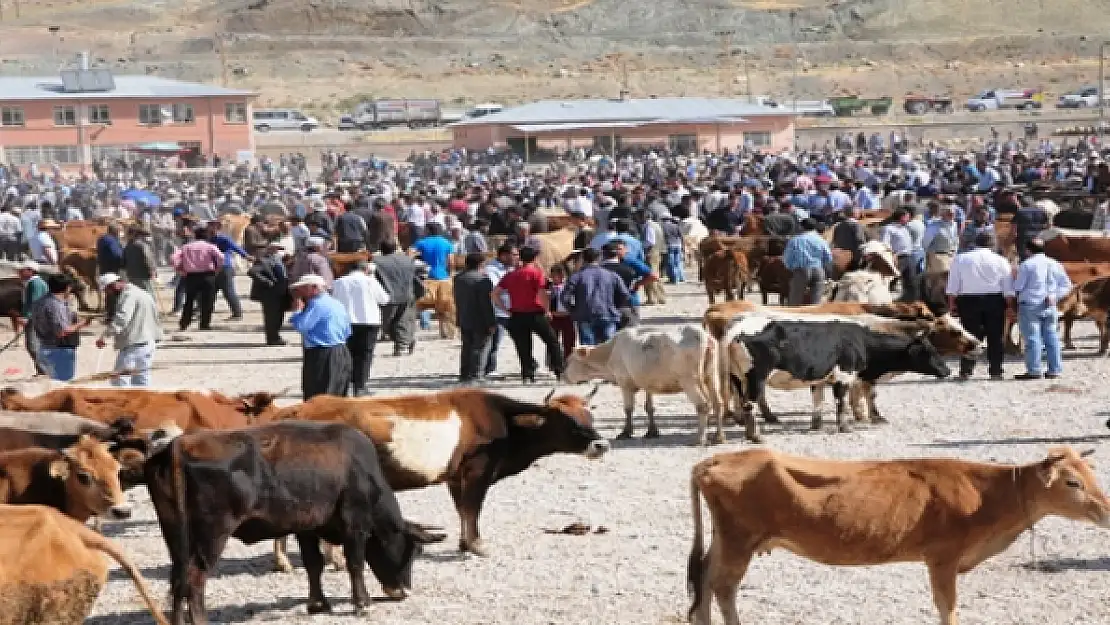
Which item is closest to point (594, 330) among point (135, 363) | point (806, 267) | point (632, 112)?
point (806, 267)

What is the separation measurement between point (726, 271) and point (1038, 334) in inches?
276

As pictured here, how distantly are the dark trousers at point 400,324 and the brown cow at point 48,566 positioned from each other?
41.5 feet

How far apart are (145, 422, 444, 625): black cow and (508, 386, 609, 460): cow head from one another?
1357 mm

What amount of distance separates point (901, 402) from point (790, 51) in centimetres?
11190

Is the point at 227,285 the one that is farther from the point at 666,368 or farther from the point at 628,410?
the point at 666,368

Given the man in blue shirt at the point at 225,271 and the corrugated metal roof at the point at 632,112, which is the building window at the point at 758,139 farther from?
the man in blue shirt at the point at 225,271

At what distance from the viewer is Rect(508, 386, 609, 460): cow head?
11.8 m

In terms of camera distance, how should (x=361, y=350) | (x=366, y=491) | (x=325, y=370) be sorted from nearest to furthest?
(x=366, y=491), (x=325, y=370), (x=361, y=350)

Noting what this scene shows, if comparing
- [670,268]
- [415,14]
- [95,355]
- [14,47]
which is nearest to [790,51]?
[415,14]

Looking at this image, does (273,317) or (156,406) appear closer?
(156,406)

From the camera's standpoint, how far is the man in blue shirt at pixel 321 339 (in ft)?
46.9

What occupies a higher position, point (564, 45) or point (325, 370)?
point (564, 45)

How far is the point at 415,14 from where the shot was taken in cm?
14262

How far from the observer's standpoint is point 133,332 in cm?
1566
